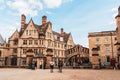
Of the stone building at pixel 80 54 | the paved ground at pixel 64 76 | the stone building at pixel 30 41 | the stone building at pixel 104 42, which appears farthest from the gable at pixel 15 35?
the paved ground at pixel 64 76

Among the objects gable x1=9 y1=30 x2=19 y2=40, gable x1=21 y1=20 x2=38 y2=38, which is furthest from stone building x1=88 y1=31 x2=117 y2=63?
gable x1=9 y1=30 x2=19 y2=40

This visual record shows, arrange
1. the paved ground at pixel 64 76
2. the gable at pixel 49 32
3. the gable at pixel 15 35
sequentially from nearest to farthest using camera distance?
the paved ground at pixel 64 76
the gable at pixel 49 32
the gable at pixel 15 35

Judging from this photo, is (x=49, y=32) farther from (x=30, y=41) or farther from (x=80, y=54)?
(x=80, y=54)

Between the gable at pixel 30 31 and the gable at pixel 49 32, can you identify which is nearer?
the gable at pixel 30 31

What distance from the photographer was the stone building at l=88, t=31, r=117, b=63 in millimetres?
54737

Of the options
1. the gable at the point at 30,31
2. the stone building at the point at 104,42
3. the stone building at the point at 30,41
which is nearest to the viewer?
the stone building at the point at 104,42

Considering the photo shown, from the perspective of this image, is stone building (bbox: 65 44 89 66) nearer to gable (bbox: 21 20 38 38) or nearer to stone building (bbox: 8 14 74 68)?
stone building (bbox: 8 14 74 68)

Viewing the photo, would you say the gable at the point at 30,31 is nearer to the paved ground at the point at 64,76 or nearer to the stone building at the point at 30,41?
the stone building at the point at 30,41

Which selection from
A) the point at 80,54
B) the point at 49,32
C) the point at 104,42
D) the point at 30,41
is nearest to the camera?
the point at 80,54

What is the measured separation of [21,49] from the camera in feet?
190

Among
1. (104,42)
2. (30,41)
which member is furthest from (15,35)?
(104,42)

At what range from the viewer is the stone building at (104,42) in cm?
5474

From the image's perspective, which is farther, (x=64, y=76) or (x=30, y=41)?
(x=30, y=41)

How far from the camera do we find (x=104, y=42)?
184 feet
